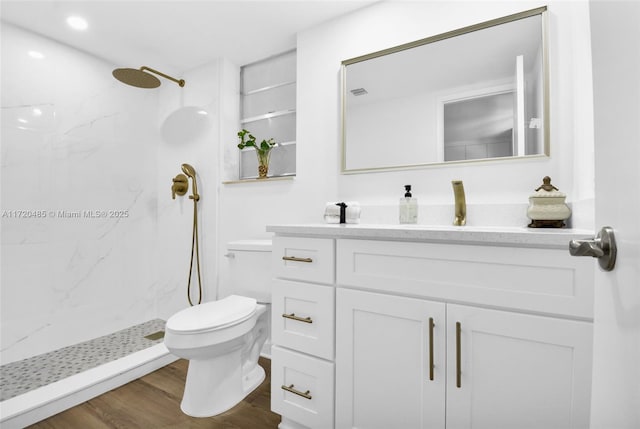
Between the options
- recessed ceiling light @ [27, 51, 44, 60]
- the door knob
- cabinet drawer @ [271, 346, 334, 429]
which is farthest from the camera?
recessed ceiling light @ [27, 51, 44, 60]

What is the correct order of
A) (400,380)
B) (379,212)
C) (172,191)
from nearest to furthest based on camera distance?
(400,380)
(379,212)
(172,191)

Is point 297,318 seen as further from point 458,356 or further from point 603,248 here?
point 603,248

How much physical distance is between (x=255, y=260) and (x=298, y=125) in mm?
926

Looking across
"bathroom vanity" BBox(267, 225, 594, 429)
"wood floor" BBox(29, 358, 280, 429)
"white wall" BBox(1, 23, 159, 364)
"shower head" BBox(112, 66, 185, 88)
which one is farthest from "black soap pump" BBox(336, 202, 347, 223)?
"white wall" BBox(1, 23, 159, 364)

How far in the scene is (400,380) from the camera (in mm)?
1049

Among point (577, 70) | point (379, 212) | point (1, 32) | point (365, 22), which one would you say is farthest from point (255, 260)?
point (1, 32)

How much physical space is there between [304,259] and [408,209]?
65cm

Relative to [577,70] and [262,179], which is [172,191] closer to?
[262,179]

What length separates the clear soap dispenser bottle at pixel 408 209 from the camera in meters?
1.56

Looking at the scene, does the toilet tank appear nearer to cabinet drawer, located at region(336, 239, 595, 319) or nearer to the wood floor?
the wood floor

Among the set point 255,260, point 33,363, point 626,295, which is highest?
point 626,295

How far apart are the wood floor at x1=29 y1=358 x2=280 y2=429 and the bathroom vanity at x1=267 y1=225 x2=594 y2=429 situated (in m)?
0.23

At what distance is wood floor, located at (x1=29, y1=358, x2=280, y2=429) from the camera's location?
4.58 feet

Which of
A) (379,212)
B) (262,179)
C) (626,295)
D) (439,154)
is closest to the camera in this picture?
(626,295)
